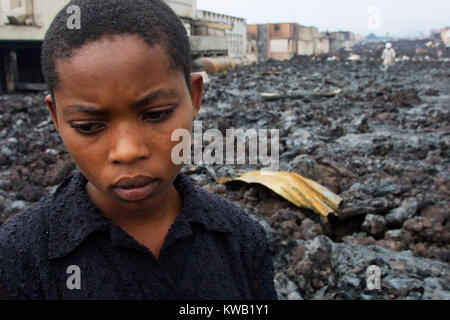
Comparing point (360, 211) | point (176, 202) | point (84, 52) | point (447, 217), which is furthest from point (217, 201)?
point (447, 217)

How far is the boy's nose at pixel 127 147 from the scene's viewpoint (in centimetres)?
93

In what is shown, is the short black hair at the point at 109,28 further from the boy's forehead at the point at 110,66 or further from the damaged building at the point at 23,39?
the damaged building at the point at 23,39

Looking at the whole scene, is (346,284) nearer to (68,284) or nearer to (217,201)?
(217,201)

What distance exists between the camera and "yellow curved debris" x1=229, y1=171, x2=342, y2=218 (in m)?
3.71

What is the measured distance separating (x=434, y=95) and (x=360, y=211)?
30.0 feet

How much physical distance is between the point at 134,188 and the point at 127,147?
0.12 m

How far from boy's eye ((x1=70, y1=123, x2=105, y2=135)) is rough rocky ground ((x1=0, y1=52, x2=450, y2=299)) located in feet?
6.65

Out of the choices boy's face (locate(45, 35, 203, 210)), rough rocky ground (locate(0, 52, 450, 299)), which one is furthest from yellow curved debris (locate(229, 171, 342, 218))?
boy's face (locate(45, 35, 203, 210))

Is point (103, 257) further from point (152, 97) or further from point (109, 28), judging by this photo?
point (109, 28)

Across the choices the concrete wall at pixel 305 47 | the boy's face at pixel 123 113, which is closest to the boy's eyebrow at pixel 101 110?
the boy's face at pixel 123 113

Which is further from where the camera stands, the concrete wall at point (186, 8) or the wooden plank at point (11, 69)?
the concrete wall at point (186, 8)

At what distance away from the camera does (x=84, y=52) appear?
897 millimetres

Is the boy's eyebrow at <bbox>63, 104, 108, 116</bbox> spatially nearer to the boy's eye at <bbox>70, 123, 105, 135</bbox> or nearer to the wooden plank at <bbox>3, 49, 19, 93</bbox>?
the boy's eye at <bbox>70, 123, 105, 135</bbox>

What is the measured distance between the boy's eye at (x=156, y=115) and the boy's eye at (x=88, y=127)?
103 mm
